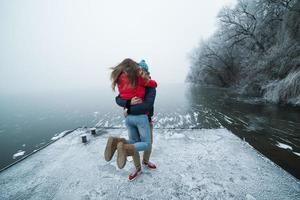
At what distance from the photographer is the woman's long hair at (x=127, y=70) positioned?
5.98 ft

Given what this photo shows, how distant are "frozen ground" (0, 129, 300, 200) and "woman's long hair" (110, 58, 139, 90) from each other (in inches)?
65.9

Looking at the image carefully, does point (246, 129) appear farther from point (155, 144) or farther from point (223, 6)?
point (223, 6)

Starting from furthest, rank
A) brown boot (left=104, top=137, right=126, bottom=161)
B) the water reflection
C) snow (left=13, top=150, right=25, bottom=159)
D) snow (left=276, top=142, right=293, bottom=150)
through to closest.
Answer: snow (left=13, top=150, right=25, bottom=159)
snow (left=276, top=142, right=293, bottom=150)
the water reflection
brown boot (left=104, top=137, right=126, bottom=161)

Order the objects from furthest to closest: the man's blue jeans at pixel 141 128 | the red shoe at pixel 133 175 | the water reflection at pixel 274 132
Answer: the water reflection at pixel 274 132, the red shoe at pixel 133 175, the man's blue jeans at pixel 141 128

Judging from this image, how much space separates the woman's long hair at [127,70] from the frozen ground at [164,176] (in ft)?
5.49

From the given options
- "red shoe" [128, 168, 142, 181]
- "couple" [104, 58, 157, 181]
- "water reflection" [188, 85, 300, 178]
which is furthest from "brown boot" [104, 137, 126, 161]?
"water reflection" [188, 85, 300, 178]

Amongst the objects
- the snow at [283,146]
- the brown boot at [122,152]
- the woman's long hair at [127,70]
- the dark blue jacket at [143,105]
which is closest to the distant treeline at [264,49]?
Answer: the snow at [283,146]

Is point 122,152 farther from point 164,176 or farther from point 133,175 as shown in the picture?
point 164,176

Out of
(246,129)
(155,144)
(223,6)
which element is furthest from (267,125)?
(223,6)

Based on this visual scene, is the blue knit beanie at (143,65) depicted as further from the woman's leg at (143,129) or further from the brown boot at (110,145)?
the brown boot at (110,145)

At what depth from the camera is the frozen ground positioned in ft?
6.95

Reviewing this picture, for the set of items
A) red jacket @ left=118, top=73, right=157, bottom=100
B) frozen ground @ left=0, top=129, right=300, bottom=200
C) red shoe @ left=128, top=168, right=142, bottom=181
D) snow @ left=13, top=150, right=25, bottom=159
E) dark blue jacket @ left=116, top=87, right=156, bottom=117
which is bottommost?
snow @ left=13, top=150, right=25, bottom=159

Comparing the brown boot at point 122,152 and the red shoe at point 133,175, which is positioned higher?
the brown boot at point 122,152

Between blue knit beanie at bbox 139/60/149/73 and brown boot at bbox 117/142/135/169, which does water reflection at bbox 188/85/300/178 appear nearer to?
brown boot at bbox 117/142/135/169
